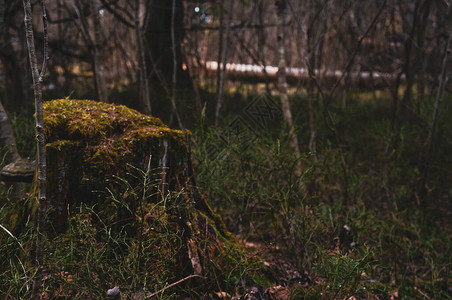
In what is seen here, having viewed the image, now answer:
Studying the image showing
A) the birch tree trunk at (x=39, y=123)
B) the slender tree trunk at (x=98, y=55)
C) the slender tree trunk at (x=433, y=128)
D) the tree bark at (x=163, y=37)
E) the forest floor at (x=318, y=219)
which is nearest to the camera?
the birch tree trunk at (x=39, y=123)

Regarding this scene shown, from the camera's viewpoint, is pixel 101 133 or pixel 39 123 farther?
pixel 101 133

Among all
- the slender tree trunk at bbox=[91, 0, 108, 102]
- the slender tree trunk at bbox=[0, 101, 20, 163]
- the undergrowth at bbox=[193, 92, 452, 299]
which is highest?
the slender tree trunk at bbox=[91, 0, 108, 102]

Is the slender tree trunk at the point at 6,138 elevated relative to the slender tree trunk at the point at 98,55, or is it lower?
lower

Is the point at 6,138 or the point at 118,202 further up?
the point at 6,138

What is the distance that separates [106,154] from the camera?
166 centimetres

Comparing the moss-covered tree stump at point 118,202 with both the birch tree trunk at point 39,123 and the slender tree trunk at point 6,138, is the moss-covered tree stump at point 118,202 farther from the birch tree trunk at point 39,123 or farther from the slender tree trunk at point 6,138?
the slender tree trunk at point 6,138

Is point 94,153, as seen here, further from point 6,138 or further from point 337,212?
point 337,212

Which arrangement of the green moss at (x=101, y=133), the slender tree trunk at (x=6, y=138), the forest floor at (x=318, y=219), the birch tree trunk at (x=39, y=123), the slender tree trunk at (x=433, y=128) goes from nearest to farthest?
the birch tree trunk at (x=39, y=123) < the green moss at (x=101, y=133) < the forest floor at (x=318, y=219) < the slender tree trunk at (x=6, y=138) < the slender tree trunk at (x=433, y=128)

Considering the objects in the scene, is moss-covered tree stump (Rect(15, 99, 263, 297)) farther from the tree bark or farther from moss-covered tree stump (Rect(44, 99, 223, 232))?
the tree bark

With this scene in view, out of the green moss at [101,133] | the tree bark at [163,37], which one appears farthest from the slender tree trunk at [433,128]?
the tree bark at [163,37]

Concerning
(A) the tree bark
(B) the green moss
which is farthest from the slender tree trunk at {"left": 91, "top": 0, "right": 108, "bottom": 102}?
(A) the tree bark

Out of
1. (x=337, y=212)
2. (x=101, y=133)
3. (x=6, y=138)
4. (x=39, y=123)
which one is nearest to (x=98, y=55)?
(x=6, y=138)

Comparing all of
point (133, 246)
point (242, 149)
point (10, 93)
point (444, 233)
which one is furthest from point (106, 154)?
point (10, 93)

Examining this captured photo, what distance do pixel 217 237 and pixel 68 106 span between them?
1.15 m
